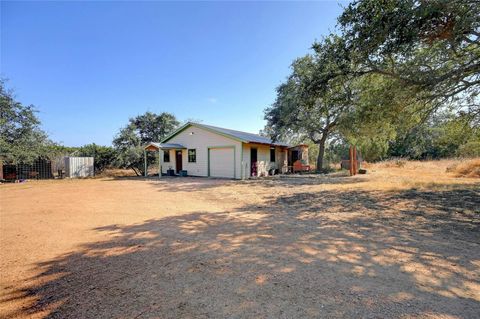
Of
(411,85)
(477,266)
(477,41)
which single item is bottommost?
(477,266)

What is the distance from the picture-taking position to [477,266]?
10.3ft

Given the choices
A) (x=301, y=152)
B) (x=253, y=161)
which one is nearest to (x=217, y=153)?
(x=253, y=161)

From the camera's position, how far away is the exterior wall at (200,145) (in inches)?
619

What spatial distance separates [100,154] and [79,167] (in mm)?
2330

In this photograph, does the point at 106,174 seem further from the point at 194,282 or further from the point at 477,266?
the point at 477,266

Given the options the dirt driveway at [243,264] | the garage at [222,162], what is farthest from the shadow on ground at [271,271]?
the garage at [222,162]

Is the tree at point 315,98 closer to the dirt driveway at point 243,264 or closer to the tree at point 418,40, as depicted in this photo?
the tree at point 418,40

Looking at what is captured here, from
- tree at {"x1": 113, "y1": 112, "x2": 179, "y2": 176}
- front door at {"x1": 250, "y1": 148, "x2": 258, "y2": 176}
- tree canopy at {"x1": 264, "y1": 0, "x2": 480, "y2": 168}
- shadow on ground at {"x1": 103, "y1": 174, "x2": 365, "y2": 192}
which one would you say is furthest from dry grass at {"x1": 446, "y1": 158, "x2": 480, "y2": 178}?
tree at {"x1": 113, "y1": 112, "x2": 179, "y2": 176}

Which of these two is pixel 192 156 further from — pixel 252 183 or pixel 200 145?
pixel 252 183

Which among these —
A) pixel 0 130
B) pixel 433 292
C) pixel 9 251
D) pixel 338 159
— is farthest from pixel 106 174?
pixel 338 159

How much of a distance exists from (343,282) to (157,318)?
205cm

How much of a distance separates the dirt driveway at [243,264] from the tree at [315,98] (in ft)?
14.6

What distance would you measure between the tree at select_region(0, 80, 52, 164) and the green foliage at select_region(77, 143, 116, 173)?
133 inches

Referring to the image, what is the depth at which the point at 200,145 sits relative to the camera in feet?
57.8
